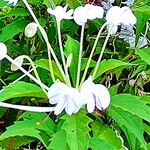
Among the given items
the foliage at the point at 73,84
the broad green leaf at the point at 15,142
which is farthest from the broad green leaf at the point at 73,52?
the broad green leaf at the point at 15,142

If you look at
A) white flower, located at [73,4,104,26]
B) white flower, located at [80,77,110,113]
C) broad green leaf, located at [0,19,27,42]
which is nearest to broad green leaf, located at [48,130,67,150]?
white flower, located at [80,77,110,113]

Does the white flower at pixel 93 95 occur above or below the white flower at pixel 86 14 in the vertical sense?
below

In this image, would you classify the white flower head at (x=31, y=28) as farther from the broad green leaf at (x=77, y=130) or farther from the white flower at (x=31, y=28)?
the broad green leaf at (x=77, y=130)

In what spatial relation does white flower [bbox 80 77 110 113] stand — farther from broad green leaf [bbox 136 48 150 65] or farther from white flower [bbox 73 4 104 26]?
broad green leaf [bbox 136 48 150 65]

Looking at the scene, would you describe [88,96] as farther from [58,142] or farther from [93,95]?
[58,142]

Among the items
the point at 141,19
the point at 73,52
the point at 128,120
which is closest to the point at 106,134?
the point at 128,120

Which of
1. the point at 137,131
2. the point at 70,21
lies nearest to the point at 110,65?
the point at 137,131
